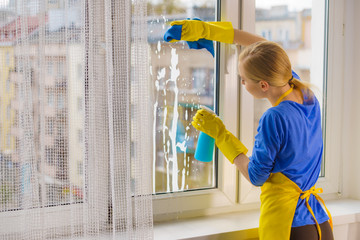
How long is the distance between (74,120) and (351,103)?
1260mm

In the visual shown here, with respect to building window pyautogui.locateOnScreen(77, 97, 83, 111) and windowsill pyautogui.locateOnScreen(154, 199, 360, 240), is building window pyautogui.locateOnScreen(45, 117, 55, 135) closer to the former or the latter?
building window pyautogui.locateOnScreen(77, 97, 83, 111)

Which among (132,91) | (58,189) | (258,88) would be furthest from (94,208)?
(258,88)

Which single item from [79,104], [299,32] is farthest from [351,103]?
[79,104]

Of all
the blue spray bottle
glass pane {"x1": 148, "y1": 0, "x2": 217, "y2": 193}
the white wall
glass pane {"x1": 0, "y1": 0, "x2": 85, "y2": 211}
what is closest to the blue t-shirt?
the blue spray bottle

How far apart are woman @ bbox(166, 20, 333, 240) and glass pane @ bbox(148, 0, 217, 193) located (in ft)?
0.34

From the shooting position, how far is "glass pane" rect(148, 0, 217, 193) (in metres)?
1.44

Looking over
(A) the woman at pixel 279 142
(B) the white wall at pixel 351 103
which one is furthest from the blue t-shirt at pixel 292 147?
(B) the white wall at pixel 351 103

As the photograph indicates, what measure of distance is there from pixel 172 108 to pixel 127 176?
36cm

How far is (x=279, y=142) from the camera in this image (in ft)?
4.09

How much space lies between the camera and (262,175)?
128 centimetres

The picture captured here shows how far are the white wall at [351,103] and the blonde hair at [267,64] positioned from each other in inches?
29.1

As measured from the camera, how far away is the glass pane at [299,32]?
1.71 metres

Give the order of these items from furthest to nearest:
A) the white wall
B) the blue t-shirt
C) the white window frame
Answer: the white wall, the white window frame, the blue t-shirt

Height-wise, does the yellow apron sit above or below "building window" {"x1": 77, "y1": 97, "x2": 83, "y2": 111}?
below
